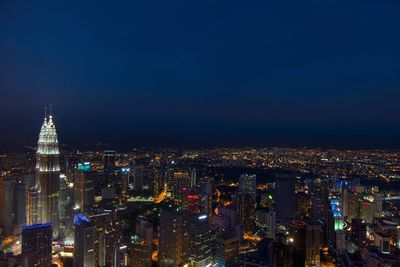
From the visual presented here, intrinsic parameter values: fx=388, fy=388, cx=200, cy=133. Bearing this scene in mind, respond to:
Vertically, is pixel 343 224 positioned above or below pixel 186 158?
below

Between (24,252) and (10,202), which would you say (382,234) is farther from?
(10,202)

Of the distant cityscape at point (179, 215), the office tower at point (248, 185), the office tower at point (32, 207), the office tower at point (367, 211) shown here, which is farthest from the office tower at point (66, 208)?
the office tower at point (367, 211)

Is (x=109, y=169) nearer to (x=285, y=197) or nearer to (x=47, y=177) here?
(x=47, y=177)

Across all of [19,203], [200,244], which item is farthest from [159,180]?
[200,244]

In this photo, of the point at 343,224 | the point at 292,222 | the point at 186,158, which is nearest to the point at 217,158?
the point at 186,158

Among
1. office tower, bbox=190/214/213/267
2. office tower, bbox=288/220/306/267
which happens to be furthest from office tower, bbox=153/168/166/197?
office tower, bbox=288/220/306/267

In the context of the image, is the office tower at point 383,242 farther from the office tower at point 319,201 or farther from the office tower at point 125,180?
the office tower at point 125,180
